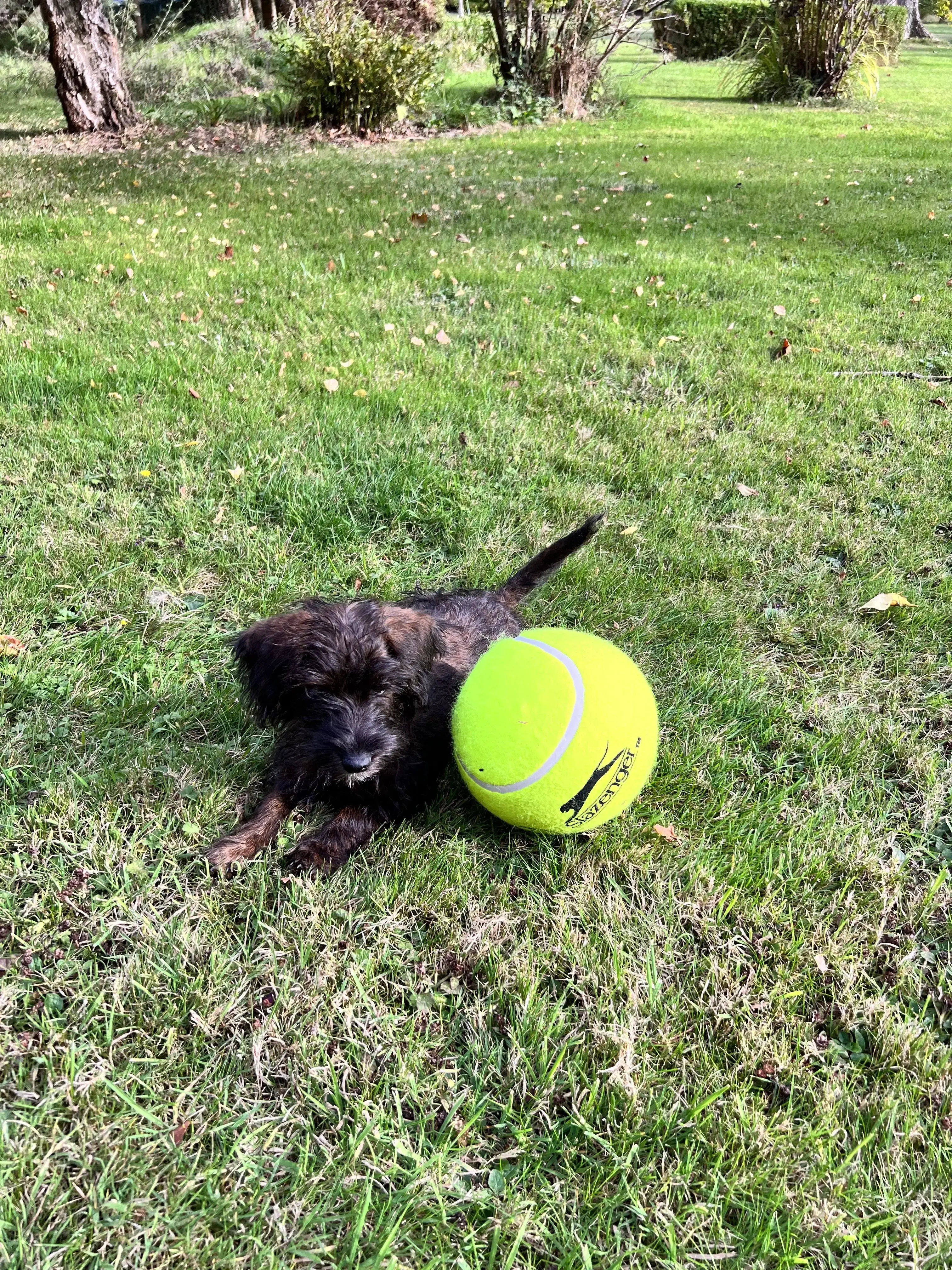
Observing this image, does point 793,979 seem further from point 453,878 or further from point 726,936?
point 453,878

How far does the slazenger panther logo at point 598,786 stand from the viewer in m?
2.24

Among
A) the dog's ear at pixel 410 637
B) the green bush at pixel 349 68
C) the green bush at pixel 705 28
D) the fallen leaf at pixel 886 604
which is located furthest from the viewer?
the green bush at pixel 705 28

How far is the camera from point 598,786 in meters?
2.26

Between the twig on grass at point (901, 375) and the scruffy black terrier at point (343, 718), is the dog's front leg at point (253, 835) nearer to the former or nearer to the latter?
the scruffy black terrier at point (343, 718)

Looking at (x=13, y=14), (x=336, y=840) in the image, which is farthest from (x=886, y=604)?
(x=13, y=14)

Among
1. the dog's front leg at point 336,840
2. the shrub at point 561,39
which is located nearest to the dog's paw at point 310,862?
the dog's front leg at point 336,840

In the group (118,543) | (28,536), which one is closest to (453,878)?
(118,543)

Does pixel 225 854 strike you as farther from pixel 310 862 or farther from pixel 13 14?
pixel 13 14

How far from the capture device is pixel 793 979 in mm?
2104

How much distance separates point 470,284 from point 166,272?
2702 mm

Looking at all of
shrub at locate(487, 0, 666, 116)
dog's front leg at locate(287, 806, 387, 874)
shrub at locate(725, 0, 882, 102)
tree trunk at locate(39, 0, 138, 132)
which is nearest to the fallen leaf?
dog's front leg at locate(287, 806, 387, 874)

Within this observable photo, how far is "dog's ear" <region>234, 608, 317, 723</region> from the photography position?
245 centimetres

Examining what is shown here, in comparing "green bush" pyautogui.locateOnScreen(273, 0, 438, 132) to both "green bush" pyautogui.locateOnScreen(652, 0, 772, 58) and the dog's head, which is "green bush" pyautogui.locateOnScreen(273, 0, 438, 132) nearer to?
the dog's head

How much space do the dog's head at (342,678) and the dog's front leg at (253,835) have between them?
26 centimetres
